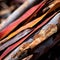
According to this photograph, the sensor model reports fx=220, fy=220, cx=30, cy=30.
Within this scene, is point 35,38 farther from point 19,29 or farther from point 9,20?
point 9,20

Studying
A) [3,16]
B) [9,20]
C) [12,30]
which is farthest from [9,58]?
[3,16]

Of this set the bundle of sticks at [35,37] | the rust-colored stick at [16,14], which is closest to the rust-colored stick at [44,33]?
the bundle of sticks at [35,37]

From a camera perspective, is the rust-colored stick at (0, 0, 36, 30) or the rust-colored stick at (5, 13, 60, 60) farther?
the rust-colored stick at (0, 0, 36, 30)

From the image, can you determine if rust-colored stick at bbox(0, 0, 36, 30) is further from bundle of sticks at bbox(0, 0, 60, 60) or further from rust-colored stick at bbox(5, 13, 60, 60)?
rust-colored stick at bbox(5, 13, 60, 60)

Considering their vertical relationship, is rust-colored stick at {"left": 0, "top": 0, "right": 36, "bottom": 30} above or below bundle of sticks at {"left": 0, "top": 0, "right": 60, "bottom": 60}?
above

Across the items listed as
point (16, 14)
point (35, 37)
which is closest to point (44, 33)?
point (35, 37)

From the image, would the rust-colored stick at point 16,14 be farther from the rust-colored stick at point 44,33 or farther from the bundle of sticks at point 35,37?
the rust-colored stick at point 44,33

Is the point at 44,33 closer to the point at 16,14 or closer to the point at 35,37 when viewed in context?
the point at 35,37

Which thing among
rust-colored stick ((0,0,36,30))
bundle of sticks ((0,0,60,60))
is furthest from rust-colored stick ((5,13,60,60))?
rust-colored stick ((0,0,36,30))

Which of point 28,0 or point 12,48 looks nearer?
point 12,48

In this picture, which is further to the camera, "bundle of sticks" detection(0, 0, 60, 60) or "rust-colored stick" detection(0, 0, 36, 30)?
"rust-colored stick" detection(0, 0, 36, 30)

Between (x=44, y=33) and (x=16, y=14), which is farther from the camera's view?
(x=16, y=14)
